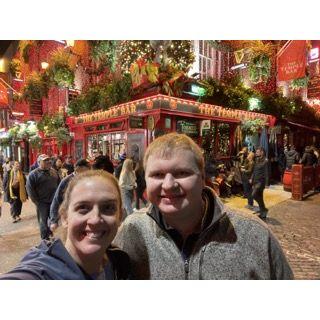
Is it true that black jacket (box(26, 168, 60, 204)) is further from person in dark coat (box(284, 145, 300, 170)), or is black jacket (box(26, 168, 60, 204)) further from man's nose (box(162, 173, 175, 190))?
person in dark coat (box(284, 145, 300, 170))

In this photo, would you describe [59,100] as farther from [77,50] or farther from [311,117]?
[311,117]

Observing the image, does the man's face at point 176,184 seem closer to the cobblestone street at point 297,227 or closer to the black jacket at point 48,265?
the black jacket at point 48,265

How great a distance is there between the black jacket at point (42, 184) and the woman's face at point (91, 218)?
247 centimetres

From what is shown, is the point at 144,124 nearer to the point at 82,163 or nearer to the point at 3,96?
the point at 82,163

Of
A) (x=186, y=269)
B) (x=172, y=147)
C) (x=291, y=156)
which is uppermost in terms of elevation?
(x=172, y=147)

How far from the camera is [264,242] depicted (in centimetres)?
114

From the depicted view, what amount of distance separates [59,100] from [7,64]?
69cm

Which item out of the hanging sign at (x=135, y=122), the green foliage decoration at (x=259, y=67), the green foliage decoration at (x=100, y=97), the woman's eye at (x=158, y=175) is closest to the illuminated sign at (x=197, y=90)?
the green foliage decoration at (x=259, y=67)

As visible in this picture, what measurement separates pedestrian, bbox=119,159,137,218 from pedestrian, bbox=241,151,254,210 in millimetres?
1909

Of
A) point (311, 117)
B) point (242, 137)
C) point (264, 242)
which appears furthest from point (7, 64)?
point (311, 117)

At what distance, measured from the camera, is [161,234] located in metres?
1.18

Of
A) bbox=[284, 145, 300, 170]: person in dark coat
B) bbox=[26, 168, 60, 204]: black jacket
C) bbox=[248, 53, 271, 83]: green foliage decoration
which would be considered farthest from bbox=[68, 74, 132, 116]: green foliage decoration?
bbox=[284, 145, 300, 170]: person in dark coat

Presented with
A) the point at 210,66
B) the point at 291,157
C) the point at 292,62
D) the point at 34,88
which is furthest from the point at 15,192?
the point at 291,157

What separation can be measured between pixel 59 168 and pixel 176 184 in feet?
8.68
